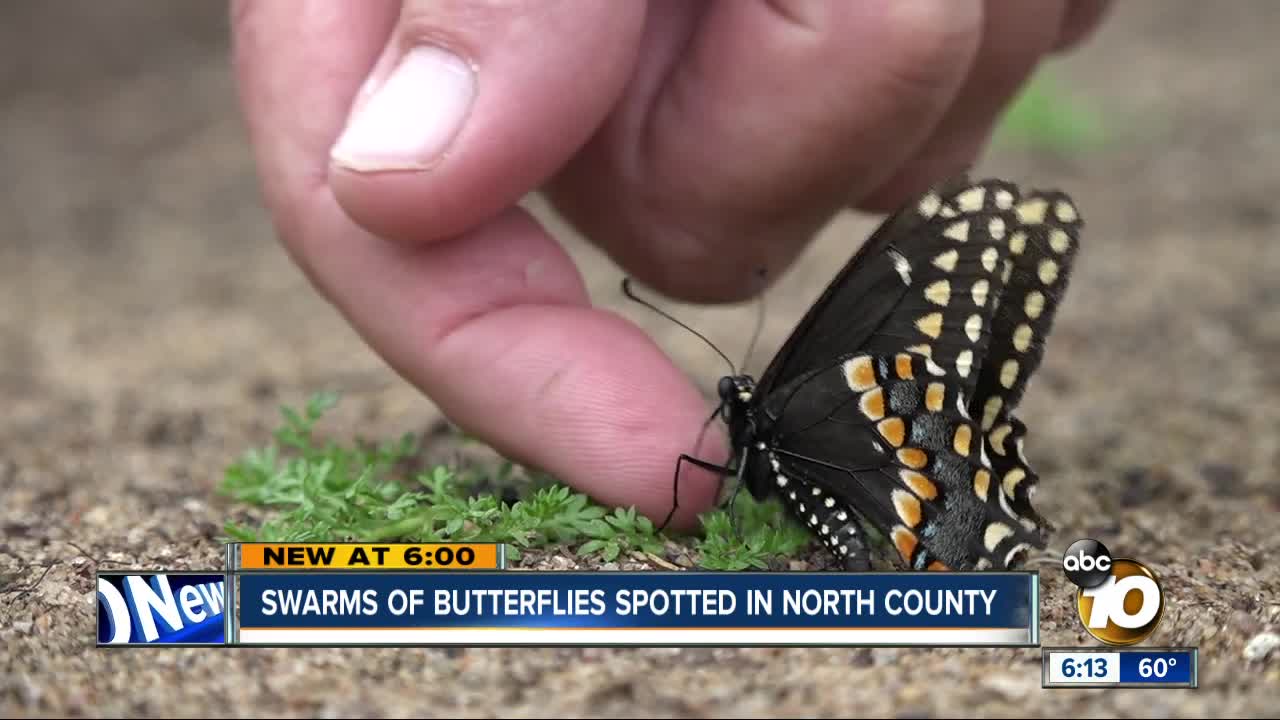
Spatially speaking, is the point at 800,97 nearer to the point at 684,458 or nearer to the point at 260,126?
the point at 684,458

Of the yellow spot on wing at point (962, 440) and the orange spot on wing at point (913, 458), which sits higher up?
the yellow spot on wing at point (962, 440)

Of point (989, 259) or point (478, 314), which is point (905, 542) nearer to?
point (989, 259)

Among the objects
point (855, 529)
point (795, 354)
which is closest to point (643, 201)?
point (795, 354)

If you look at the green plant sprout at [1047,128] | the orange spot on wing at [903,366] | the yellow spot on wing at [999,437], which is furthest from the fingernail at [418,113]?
the green plant sprout at [1047,128]

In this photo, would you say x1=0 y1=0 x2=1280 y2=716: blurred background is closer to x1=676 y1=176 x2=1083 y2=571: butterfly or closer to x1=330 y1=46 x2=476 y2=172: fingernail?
x1=676 y1=176 x2=1083 y2=571: butterfly

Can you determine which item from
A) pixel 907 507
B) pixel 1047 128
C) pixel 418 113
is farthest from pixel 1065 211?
pixel 1047 128

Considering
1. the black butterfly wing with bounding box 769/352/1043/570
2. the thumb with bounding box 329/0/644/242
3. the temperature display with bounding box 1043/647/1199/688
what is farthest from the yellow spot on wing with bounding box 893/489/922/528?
the thumb with bounding box 329/0/644/242

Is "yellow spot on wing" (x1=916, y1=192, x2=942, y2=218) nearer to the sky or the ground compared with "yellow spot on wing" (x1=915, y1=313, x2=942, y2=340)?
nearer to the sky

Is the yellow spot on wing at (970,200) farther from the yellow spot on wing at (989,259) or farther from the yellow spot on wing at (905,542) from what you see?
the yellow spot on wing at (905,542)
